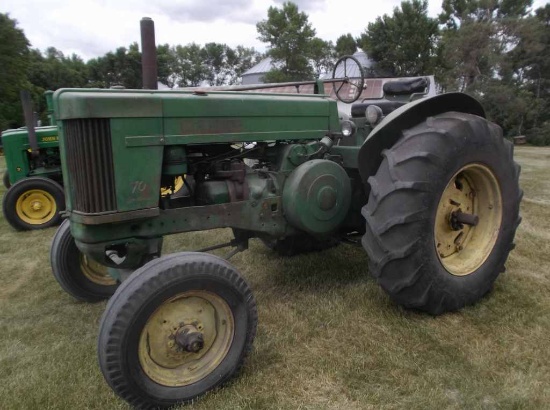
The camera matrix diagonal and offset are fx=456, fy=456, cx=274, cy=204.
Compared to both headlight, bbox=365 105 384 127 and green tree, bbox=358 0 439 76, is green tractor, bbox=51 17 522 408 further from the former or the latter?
green tree, bbox=358 0 439 76

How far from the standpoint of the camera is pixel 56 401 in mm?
2059

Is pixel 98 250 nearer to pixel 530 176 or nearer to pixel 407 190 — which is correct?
pixel 407 190

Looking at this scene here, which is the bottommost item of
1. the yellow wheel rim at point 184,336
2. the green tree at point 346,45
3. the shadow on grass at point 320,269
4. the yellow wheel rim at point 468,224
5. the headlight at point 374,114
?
the shadow on grass at point 320,269

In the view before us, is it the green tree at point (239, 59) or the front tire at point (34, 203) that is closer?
the front tire at point (34, 203)

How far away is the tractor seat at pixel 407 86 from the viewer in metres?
4.06

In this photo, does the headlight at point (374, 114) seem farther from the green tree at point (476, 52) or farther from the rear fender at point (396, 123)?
the green tree at point (476, 52)

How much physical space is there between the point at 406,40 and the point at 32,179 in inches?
1049

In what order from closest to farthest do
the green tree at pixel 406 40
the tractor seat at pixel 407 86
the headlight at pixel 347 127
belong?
the headlight at pixel 347 127
the tractor seat at pixel 407 86
the green tree at pixel 406 40

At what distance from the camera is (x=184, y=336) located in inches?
80.8

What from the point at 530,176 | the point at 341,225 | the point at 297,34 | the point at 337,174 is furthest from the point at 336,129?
the point at 297,34

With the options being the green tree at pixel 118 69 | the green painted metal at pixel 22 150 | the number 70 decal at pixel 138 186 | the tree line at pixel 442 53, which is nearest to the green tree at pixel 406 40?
the tree line at pixel 442 53

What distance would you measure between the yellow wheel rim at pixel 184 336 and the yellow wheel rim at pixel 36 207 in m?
4.56

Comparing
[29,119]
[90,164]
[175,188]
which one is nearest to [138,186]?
[90,164]

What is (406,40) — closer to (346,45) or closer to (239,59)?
(346,45)
